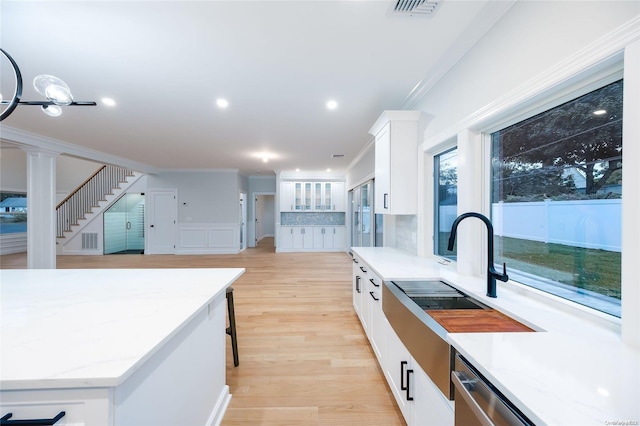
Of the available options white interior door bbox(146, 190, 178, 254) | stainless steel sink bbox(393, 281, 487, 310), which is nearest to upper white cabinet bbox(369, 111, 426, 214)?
stainless steel sink bbox(393, 281, 487, 310)

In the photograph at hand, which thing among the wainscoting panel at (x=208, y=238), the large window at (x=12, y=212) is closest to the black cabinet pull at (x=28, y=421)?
the wainscoting panel at (x=208, y=238)

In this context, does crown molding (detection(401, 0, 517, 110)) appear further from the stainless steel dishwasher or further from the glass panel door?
the glass panel door

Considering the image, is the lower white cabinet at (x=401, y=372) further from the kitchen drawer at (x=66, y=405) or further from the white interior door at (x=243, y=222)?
the white interior door at (x=243, y=222)

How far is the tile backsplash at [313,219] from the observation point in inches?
336

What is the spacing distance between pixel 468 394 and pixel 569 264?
0.93 m

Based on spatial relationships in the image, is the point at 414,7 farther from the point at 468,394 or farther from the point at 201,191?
the point at 201,191

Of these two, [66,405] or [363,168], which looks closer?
[66,405]

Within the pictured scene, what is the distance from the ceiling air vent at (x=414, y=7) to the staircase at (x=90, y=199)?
927 cm

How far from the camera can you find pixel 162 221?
7969 millimetres

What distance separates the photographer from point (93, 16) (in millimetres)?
1686

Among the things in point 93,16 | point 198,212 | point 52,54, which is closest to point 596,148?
point 93,16

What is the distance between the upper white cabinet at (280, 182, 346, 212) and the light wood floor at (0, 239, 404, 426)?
12.4 feet

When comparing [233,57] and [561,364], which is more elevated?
[233,57]

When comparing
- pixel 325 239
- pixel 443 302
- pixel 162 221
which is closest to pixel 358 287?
pixel 443 302
